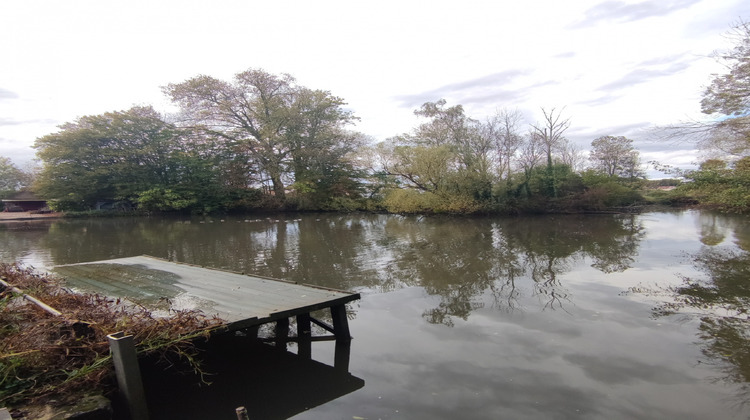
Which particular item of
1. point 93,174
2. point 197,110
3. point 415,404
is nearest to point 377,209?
point 197,110

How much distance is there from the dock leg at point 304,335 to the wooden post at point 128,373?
6.89ft

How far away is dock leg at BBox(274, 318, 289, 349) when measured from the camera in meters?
5.44

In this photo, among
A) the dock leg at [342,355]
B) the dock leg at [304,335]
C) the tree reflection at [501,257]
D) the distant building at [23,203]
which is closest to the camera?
the dock leg at [342,355]

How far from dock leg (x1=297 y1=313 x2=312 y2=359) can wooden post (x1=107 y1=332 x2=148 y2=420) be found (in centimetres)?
210

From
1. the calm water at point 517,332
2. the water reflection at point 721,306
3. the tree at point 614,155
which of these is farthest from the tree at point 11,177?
the tree at point 614,155

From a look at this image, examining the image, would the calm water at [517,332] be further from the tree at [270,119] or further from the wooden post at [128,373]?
the tree at [270,119]

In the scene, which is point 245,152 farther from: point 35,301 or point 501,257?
point 35,301

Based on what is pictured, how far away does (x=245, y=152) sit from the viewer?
30938 mm

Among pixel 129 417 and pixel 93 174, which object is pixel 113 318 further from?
pixel 93 174

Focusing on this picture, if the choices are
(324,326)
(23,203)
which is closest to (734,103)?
(324,326)

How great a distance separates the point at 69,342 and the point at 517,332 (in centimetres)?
499

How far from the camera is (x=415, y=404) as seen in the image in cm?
375

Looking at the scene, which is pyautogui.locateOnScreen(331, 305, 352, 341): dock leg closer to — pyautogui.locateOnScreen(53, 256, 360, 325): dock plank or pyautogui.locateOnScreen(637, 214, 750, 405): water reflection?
pyautogui.locateOnScreen(53, 256, 360, 325): dock plank

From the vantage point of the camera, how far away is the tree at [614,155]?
3781cm
